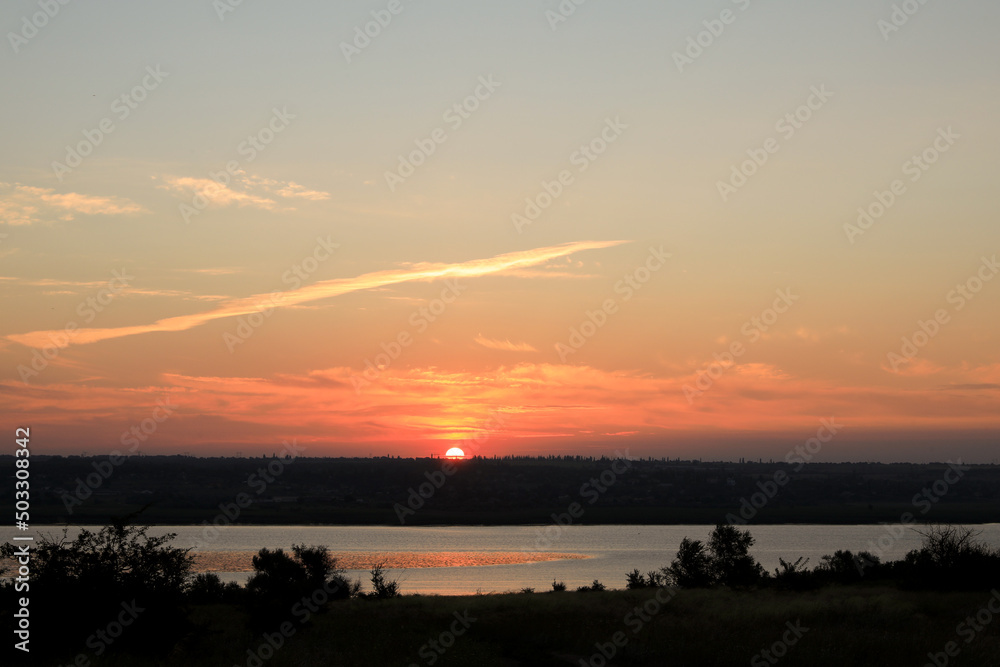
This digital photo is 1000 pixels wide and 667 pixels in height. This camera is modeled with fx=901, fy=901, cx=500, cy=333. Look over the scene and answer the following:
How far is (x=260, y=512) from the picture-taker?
15425 centimetres

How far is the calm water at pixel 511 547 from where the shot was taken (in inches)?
2800

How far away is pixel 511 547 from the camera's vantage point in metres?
112

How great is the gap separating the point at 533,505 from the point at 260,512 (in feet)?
169

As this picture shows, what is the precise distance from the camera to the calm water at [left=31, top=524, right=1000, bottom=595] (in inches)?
2800

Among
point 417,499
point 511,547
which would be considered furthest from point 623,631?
point 417,499

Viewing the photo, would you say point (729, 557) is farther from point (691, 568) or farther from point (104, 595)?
point (104, 595)

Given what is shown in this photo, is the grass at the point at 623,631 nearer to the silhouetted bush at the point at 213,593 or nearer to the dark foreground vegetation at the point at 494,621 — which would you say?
the dark foreground vegetation at the point at 494,621

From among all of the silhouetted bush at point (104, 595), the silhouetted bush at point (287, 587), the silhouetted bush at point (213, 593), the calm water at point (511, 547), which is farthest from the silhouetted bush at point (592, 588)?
the silhouetted bush at point (104, 595)

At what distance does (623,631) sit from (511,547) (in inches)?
3426

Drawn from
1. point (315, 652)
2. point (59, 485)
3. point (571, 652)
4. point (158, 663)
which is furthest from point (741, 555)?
point (59, 485)

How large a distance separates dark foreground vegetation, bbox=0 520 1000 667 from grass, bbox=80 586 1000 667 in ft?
0.22

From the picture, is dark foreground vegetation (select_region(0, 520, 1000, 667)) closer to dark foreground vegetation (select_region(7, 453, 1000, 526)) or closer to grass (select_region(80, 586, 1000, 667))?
grass (select_region(80, 586, 1000, 667))

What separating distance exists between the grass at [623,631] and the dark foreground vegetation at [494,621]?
66 millimetres

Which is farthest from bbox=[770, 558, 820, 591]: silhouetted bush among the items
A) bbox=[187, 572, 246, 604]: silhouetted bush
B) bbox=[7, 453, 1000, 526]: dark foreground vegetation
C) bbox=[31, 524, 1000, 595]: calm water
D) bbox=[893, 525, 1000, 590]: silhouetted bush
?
bbox=[7, 453, 1000, 526]: dark foreground vegetation
